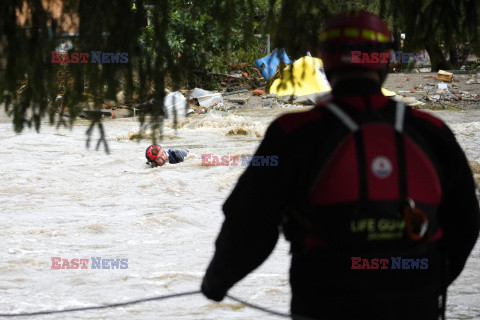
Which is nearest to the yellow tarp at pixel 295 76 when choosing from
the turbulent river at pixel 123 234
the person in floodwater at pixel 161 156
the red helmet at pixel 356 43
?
the turbulent river at pixel 123 234

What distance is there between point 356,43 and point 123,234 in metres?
5.33

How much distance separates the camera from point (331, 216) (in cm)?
172

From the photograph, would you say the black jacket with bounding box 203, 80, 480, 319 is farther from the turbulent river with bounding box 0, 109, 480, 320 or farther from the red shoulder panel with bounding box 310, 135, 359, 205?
the turbulent river with bounding box 0, 109, 480, 320

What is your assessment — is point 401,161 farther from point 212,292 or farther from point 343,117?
point 212,292

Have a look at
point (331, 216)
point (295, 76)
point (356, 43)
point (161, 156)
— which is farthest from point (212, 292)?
point (161, 156)

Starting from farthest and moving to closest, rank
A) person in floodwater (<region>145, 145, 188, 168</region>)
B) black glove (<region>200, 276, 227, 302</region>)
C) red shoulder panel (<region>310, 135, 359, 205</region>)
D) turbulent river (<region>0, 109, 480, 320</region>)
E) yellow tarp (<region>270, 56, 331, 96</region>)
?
person in floodwater (<region>145, 145, 188, 168</region>), turbulent river (<region>0, 109, 480, 320</region>), yellow tarp (<region>270, 56, 331, 96</region>), black glove (<region>200, 276, 227, 302</region>), red shoulder panel (<region>310, 135, 359, 205</region>)

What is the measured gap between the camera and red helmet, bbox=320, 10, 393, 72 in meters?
1.82

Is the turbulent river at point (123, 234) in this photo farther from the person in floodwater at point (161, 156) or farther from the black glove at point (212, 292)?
A: the black glove at point (212, 292)

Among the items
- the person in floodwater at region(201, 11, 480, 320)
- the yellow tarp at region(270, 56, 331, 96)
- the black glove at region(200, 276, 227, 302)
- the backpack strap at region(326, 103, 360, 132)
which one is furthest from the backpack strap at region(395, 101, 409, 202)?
the yellow tarp at region(270, 56, 331, 96)

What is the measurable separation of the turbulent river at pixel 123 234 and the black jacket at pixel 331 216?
4.42 ft

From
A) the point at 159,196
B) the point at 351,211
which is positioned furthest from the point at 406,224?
the point at 159,196

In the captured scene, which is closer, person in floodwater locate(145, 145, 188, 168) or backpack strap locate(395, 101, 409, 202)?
backpack strap locate(395, 101, 409, 202)

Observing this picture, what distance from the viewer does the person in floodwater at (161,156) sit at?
1025 cm

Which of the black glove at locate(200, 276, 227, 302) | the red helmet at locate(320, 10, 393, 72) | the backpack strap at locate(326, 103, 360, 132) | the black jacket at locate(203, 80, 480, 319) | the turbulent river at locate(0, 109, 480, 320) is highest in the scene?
the red helmet at locate(320, 10, 393, 72)
